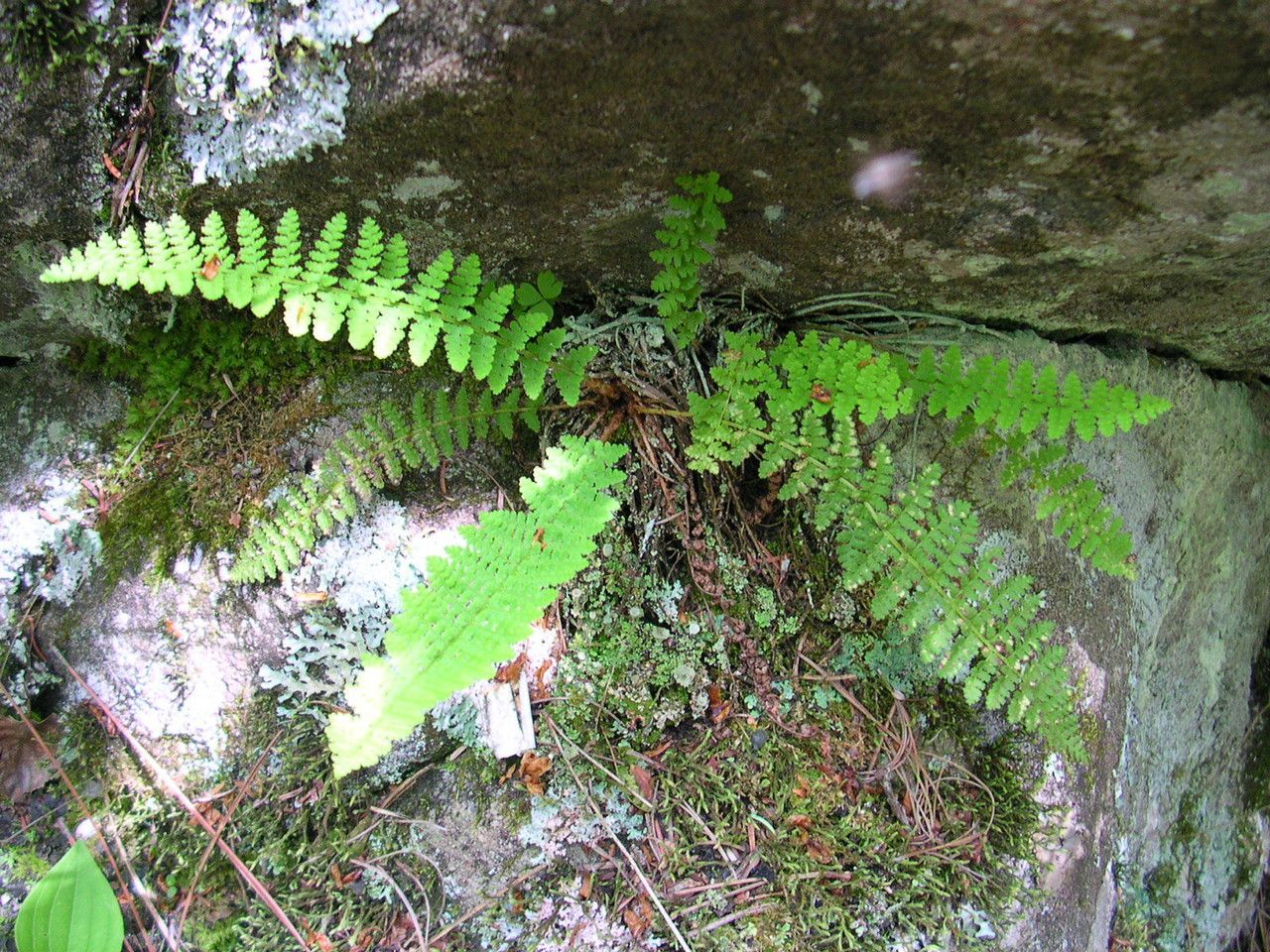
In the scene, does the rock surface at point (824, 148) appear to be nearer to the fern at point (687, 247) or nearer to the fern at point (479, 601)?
the fern at point (687, 247)

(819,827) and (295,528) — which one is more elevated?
(295,528)

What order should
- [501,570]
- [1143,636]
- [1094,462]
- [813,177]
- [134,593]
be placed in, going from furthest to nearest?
1. [1143,636]
2. [1094,462]
3. [134,593]
4. [501,570]
5. [813,177]

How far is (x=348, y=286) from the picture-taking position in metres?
2.73

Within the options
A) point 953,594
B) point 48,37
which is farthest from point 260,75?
point 953,594

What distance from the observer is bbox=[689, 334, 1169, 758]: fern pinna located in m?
2.87

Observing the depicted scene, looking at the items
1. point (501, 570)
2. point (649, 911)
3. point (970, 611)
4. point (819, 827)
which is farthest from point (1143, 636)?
point (501, 570)

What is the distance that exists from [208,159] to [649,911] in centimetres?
311

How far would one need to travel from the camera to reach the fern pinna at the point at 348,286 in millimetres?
2533

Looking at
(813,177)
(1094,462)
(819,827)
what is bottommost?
(819,827)

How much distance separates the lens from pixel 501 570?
2.68 meters

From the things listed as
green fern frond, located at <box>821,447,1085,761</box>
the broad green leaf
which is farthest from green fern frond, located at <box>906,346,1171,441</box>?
the broad green leaf

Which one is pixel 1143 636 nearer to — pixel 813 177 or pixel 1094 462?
pixel 1094 462

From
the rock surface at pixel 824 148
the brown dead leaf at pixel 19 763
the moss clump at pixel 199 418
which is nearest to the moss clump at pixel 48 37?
the rock surface at pixel 824 148

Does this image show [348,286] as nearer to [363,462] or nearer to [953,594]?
[363,462]
